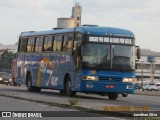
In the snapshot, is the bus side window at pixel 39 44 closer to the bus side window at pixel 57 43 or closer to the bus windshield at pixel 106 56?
the bus side window at pixel 57 43

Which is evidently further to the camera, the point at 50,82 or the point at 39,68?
the point at 39,68

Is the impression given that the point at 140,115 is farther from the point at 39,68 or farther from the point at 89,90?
the point at 39,68

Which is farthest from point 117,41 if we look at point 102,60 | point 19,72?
point 19,72

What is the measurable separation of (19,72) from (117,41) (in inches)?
457

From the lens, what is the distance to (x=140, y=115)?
16.8 meters

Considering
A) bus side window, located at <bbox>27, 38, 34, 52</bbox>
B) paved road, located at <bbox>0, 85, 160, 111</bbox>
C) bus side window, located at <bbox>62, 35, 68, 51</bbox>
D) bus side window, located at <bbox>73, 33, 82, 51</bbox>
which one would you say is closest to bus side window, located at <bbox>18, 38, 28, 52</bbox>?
bus side window, located at <bbox>27, 38, 34, 52</bbox>

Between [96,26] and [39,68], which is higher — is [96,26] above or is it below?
above

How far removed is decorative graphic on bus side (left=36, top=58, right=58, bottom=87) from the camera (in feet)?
109

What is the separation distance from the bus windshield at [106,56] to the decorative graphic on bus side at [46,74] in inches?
165

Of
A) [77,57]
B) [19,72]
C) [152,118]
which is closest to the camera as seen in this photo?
[152,118]

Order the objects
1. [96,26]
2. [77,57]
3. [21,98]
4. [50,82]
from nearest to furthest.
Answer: [21,98], [77,57], [96,26], [50,82]

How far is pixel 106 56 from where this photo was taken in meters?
29.1

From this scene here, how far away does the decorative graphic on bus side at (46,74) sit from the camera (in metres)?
33.2

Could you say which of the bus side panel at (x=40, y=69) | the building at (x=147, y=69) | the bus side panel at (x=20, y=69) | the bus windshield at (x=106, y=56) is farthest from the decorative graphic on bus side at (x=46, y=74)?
the building at (x=147, y=69)
